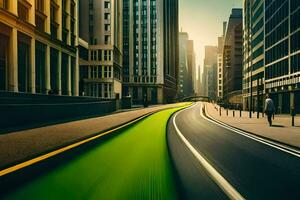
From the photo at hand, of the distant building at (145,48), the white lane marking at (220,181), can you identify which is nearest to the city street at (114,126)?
the white lane marking at (220,181)

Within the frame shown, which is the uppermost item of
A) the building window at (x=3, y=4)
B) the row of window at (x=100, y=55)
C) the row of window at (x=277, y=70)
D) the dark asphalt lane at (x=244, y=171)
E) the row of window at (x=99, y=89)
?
the row of window at (x=100, y=55)

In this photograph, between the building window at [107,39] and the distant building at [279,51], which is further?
the building window at [107,39]

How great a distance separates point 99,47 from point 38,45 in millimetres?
38395

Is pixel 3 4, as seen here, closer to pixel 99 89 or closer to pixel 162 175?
pixel 162 175

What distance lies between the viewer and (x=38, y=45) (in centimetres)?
3472

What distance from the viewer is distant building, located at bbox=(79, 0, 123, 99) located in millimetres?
72125

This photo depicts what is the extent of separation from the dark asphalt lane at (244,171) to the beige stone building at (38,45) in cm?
2080

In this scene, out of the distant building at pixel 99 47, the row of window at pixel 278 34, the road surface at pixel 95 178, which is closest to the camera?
the road surface at pixel 95 178

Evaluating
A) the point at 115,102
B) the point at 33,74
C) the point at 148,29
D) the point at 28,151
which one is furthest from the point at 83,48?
the point at 28,151

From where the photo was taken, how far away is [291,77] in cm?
4138

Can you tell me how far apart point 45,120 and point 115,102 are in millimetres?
22631

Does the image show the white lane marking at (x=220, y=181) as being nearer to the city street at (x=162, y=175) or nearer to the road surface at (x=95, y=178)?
the city street at (x=162, y=175)

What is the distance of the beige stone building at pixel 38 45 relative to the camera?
27469 millimetres

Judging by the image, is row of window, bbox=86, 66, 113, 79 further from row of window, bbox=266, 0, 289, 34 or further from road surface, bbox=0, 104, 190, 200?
road surface, bbox=0, 104, 190, 200
